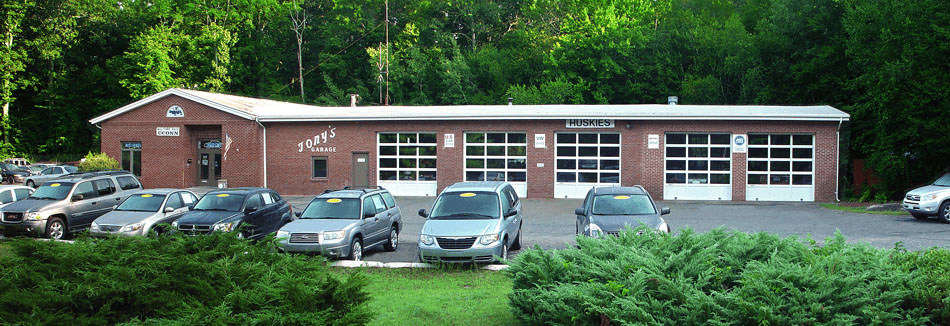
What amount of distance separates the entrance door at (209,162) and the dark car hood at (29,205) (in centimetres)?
1538

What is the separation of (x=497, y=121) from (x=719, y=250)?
22.9 meters

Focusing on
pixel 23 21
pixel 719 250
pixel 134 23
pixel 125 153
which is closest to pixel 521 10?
pixel 134 23

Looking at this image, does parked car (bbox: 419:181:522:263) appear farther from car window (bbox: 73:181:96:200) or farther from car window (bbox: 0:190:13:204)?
car window (bbox: 0:190:13:204)

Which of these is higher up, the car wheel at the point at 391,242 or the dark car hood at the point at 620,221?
the dark car hood at the point at 620,221

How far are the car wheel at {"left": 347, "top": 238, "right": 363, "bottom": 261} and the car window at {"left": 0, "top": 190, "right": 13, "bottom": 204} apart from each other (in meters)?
11.9

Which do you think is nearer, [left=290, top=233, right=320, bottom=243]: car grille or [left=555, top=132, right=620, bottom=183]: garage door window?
[left=290, top=233, right=320, bottom=243]: car grille

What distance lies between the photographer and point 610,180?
29781mm

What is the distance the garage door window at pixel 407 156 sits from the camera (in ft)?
103

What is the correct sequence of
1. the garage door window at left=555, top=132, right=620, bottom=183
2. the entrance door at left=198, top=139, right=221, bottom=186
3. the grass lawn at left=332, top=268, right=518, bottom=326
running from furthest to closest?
the entrance door at left=198, top=139, right=221, bottom=186
the garage door window at left=555, top=132, right=620, bottom=183
the grass lawn at left=332, top=268, right=518, bottom=326

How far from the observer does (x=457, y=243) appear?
12.8m

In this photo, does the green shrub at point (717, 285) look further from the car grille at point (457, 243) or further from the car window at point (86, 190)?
the car window at point (86, 190)

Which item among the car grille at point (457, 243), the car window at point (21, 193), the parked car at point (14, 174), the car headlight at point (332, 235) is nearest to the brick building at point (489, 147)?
the parked car at point (14, 174)

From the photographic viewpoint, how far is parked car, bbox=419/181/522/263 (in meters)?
12.8

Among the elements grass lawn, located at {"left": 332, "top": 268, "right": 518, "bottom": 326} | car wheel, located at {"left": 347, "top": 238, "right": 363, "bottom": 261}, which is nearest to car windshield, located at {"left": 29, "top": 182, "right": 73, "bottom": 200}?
car wheel, located at {"left": 347, "top": 238, "right": 363, "bottom": 261}
